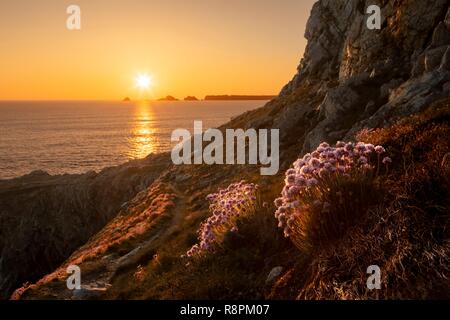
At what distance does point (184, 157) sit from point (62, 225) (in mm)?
18718

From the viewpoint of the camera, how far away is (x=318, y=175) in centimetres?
847

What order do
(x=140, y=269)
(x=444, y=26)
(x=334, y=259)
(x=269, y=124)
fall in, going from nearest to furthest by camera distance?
(x=334, y=259) < (x=140, y=269) < (x=444, y=26) < (x=269, y=124)

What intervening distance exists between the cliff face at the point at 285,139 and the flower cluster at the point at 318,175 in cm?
766

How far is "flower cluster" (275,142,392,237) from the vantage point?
26.8ft

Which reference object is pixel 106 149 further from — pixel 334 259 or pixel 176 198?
pixel 334 259

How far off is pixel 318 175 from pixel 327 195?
0.45 meters

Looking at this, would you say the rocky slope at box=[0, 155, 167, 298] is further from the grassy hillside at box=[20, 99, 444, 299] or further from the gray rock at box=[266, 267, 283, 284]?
the gray rock at box=[266, 267, 283, 284]

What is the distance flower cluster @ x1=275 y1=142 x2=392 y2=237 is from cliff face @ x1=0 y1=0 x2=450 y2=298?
7.66m

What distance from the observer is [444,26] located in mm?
27562

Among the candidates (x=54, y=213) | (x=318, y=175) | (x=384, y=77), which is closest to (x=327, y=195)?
(x=318, y=175)

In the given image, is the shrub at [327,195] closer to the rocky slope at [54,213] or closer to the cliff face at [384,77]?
the cliff face at [384,77]

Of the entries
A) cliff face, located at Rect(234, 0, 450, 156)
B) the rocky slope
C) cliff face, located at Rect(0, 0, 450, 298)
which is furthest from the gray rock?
the rocky slope

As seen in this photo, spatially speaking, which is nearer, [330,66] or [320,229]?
[320,229]
